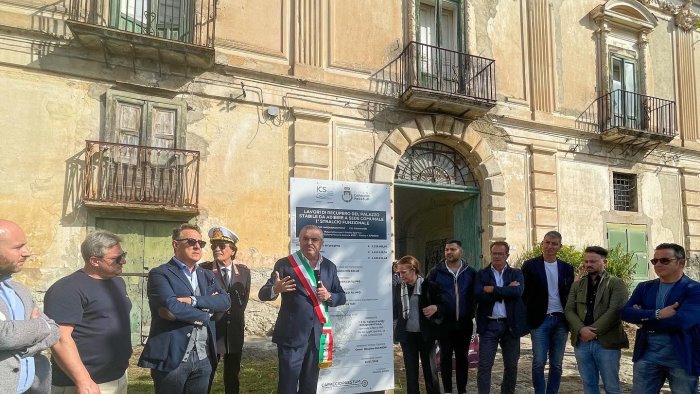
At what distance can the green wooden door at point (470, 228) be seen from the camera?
11.8 metres

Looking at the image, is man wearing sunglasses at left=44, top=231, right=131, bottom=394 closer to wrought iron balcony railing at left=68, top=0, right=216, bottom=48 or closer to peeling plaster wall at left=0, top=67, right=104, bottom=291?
peeling plaster wall at left=0, top=67, right=104, bottom=291

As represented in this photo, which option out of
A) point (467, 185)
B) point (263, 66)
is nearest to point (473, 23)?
point (467, 185)

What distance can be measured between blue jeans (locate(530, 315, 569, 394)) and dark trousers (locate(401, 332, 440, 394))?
101 centimetres

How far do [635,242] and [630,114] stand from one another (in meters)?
3.29

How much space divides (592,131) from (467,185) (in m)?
3.85

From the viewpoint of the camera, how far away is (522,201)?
1200 centimetres

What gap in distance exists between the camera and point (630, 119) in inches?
535

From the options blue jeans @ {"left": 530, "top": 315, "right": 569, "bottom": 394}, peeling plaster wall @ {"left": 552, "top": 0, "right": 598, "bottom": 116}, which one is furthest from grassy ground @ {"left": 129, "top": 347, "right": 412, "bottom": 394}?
peeling plaster wall @ {"left": 552, "top": 0, "right": 598, "bottom": 116}

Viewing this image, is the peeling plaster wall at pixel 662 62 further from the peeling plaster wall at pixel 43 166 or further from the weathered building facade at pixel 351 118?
the peeling plaster wall at pixel 43 166

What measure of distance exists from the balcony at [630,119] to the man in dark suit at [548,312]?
864 centimetres

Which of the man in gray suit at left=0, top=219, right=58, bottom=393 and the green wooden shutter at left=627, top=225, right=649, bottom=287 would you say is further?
the green wooden shutter at left=627, top=225, right=649, bottom=287

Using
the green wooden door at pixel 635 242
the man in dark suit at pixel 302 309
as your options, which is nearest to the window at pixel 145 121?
the man in dark suit at pixel 302 309

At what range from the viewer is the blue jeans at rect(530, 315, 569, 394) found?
5.25 meters

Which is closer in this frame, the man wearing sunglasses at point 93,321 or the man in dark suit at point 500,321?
the man wearing sunglasses at point 93,321
